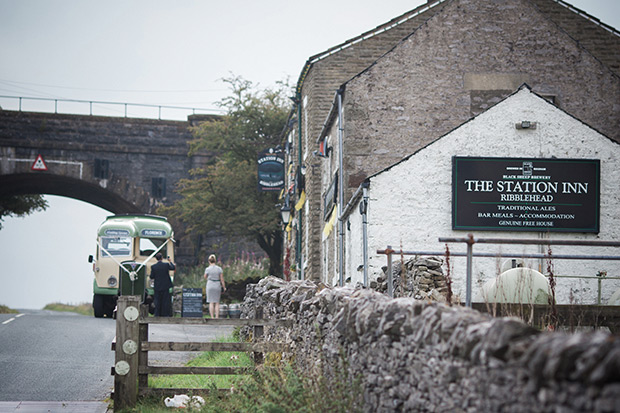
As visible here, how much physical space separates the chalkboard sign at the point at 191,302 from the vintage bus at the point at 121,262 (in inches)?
122

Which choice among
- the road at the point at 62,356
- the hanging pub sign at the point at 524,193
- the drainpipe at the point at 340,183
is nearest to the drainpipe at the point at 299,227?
the drainpipe at the point at 340,183

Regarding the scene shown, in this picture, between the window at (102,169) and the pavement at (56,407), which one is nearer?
the pavement at (56,407)

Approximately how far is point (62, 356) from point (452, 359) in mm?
12052

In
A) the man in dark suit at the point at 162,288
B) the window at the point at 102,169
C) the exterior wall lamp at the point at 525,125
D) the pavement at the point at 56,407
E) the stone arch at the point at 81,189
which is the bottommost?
the pavement at the point at 56,407

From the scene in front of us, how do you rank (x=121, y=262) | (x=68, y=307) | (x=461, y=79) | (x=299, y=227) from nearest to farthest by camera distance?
(x=461, y=79)
(x=121, y=262)
(x=299, y=227)
(x=68, y=307)

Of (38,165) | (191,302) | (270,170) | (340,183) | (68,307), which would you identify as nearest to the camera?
(340,183)

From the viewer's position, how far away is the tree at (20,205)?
158 ft

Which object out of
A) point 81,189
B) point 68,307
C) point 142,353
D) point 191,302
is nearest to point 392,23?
point 191,302

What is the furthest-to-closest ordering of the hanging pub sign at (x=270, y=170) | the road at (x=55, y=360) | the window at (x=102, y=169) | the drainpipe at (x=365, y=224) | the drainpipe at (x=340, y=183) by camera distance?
the window at (x=102, y=169)
the hanging pub sign at (x=270, y=170)
the drainpipe at (x=340, y=183)
the drainpipe at (x=365, y=224)
the road at (x=55, y=360)

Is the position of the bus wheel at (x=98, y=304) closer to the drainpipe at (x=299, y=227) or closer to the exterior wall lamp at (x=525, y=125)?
the drainpipe at (x=299, y=227)

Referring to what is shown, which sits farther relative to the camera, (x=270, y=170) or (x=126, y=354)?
(x=270, y=170)

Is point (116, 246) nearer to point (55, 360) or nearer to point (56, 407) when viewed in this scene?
point (55, 360)

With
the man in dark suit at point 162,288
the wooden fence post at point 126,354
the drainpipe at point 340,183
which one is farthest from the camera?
the man in dark suit at point 162,288

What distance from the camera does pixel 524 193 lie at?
760 inches
